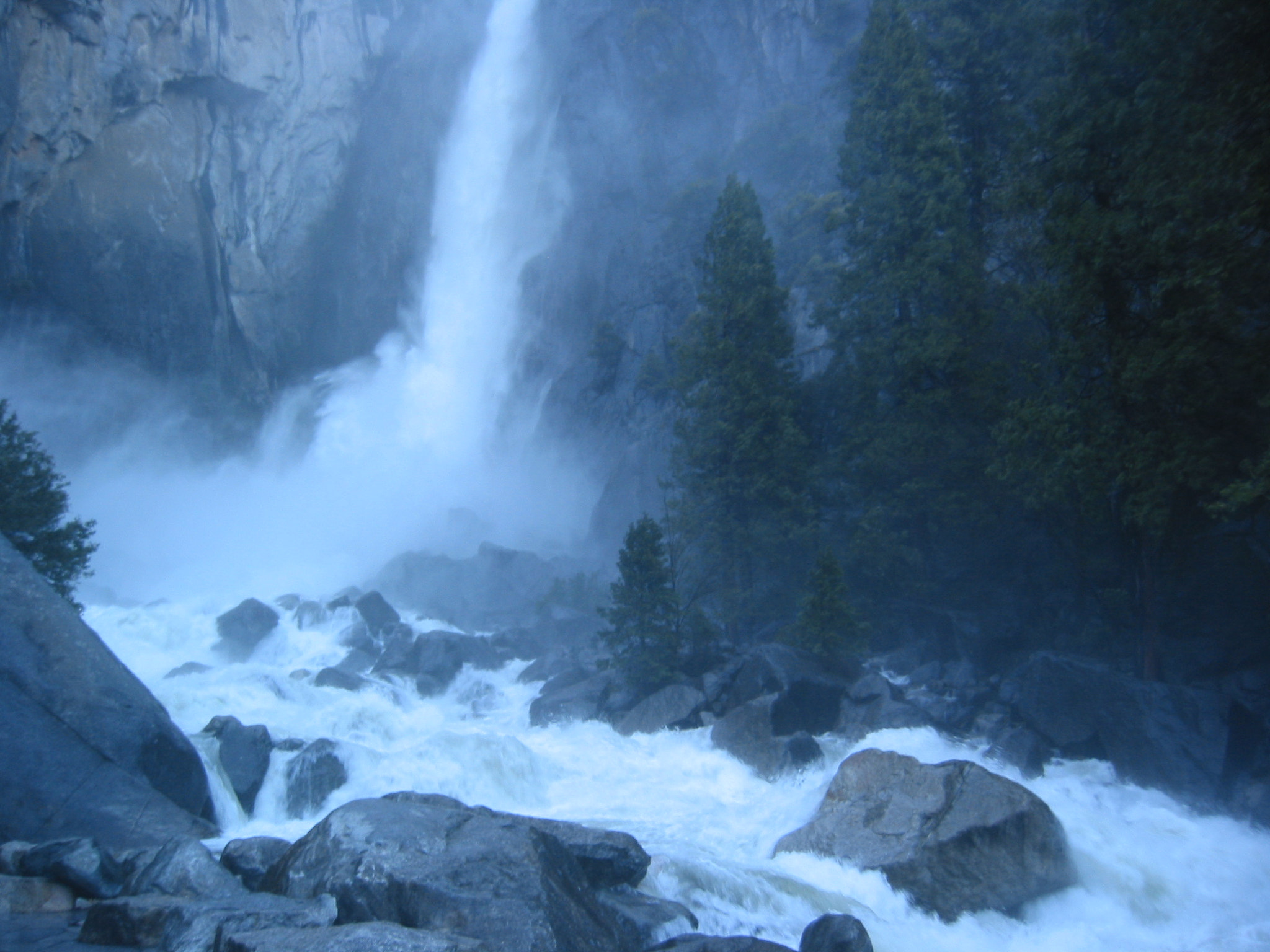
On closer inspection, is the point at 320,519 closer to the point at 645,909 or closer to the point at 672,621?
the point at 672,621

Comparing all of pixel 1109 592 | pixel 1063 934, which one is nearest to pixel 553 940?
pixel 1063 934

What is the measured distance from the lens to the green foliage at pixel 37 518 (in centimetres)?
1611

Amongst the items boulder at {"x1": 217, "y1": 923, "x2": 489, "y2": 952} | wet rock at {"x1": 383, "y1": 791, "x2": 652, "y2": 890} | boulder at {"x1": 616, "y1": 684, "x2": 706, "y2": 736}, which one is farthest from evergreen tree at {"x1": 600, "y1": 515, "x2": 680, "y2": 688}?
boulder at {"x1": 217, "y1": 923, "x2": 489, "y2": 952}

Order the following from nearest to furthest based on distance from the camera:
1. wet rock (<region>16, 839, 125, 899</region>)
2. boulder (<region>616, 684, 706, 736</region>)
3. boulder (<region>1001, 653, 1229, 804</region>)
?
1. wet rock (<region>16, 839, 125, 899</region>)
2. boulder (<region>1001, 653, 1229, 804</region>)
3. boulder (<region>616, 684, 706, 736</region>)

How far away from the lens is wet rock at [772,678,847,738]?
1485cm

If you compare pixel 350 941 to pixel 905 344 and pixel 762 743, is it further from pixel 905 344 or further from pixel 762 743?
pixel 905 344

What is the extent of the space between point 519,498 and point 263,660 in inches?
750

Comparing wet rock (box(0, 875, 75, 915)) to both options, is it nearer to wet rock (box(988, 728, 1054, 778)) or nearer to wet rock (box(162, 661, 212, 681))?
wet rock (box(988, 728, 1054, 778))

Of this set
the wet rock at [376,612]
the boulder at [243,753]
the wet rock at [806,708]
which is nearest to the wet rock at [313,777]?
the boulder at [243,753]

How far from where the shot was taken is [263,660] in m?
27.9

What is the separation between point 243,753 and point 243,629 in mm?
17929

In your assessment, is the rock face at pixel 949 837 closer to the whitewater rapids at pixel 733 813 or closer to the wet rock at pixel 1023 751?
the whitewater rapids at pixel 733 813

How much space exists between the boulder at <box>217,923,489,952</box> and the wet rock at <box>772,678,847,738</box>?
10.3 metres

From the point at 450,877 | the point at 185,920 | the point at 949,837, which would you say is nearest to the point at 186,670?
the point at 185,920
